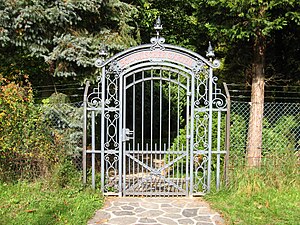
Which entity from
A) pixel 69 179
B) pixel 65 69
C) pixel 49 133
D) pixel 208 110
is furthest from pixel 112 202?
pixel 65 69

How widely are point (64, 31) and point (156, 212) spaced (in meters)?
4.11

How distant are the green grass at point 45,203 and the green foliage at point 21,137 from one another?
0.35 meters

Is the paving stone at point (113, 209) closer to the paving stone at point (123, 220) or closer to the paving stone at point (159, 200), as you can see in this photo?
the paving stone at point (123, 220)

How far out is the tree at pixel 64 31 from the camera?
6.55m

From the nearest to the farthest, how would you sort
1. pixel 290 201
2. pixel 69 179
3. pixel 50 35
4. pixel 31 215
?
pixel 31 215 → pixel 290 201 → pixel 69 179 → pixel 50 35

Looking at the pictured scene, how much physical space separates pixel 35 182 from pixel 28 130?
99cm

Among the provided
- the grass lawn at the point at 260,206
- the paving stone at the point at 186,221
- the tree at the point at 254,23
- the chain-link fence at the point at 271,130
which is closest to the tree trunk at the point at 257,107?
the tree at the point at 254,23

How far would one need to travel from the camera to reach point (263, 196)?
5.95 m

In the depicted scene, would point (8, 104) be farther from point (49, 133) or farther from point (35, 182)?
point (35, 182)

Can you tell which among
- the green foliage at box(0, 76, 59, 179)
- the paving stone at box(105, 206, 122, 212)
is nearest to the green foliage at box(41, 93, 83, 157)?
the green foliage at box(0, 76, 59, 179)

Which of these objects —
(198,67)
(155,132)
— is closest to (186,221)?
(198,67)

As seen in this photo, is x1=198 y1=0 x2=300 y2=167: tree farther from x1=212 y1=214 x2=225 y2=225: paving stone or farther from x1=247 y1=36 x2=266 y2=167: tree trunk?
x1=212 y1=214 x2=225 y2=225: paving stone

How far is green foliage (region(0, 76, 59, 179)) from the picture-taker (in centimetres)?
610

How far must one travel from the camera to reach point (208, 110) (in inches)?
242
